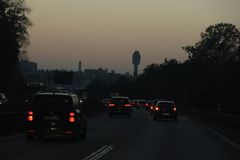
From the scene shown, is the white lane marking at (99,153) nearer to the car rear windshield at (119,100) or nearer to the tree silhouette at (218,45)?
the car rear windshield at (119,100)

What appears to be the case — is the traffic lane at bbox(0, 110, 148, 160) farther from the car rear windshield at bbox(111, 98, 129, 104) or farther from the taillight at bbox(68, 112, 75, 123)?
the car rear windshield at bbox(111, 98, 129, 104)

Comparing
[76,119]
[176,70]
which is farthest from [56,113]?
[176,70]

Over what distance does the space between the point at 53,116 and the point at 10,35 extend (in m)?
60.3

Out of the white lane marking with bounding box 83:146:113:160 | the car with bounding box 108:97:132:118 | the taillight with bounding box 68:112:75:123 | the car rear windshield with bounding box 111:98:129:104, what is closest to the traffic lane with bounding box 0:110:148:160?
the white lane marking with bounding box 83:146:113:160

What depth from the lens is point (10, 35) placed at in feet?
281

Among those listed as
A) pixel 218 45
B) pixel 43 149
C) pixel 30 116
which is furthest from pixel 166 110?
pixel 218 45

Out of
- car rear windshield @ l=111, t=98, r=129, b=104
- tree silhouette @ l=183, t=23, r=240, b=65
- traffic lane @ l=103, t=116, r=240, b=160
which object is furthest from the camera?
tree silhouette @ l=183, t=23, r=240, b=65

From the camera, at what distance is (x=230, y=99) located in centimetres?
6788

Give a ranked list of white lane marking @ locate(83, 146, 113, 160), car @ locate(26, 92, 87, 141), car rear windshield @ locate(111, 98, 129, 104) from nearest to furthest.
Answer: white lane marking @ locate(83, 146, 113, 160) < car @ locate(26, 92, 87, 141) < car rear windshield @ locate(111, 98, 129, 104)

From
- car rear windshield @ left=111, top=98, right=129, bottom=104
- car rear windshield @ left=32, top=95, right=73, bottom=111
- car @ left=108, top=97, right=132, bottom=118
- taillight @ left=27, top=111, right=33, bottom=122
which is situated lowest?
taillight @ left=27, top=111, right=33, bottom=122

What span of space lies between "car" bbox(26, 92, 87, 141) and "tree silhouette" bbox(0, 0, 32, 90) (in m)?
57.9

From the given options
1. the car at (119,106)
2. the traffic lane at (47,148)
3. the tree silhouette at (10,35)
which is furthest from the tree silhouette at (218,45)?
the traffic lane at (47,148)

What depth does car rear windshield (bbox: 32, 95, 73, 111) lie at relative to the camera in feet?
86.9

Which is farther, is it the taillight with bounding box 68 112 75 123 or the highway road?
the taillight with bounding box 68 112 75 123
